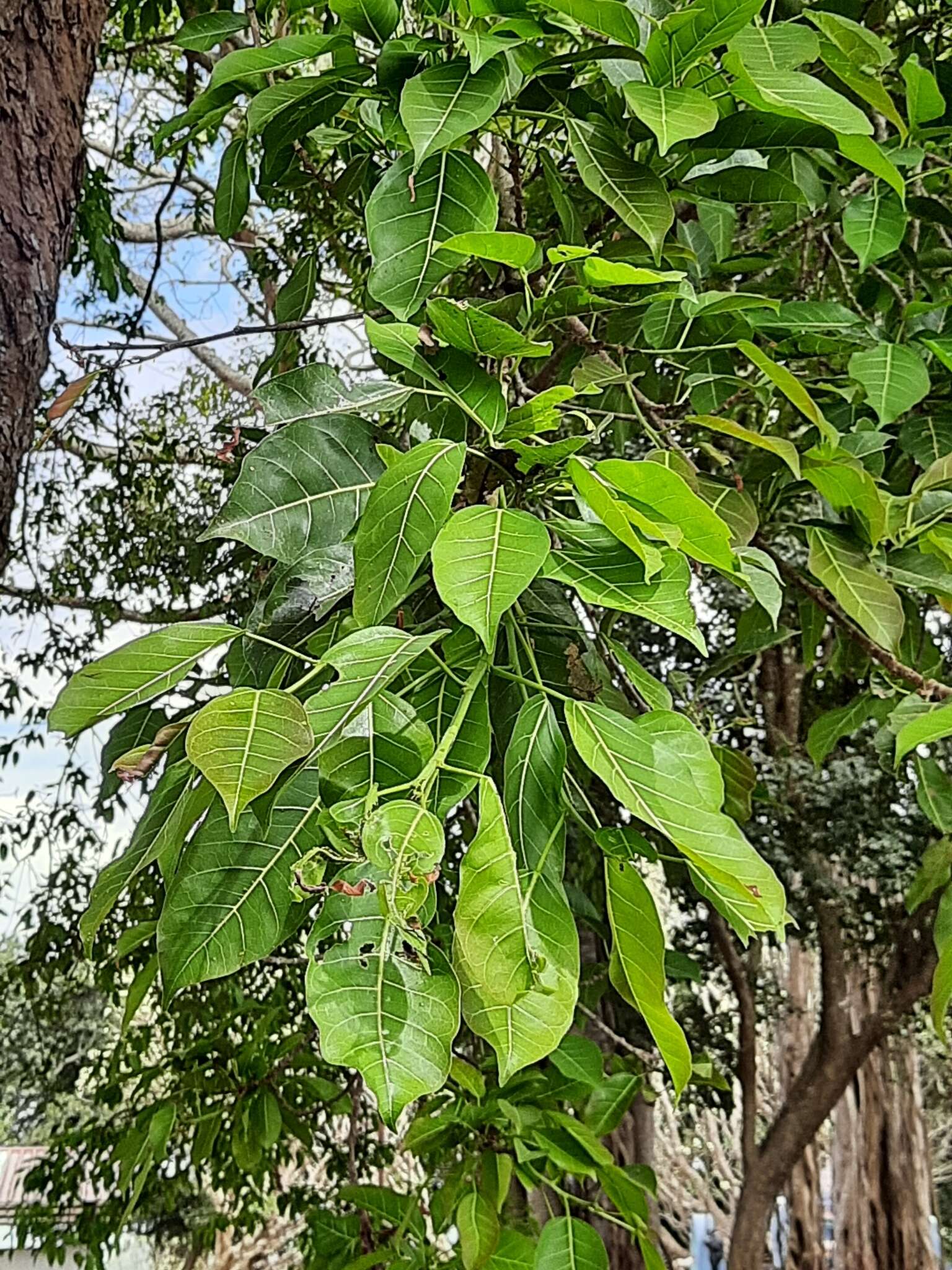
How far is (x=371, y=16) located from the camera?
1.28ft

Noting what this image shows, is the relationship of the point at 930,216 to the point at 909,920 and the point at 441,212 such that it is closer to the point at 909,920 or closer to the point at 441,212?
the point at 441,212

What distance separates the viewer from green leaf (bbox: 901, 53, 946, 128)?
0.48 metres

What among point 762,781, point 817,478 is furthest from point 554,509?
point 762,781

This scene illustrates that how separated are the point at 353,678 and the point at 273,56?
0.89 feet

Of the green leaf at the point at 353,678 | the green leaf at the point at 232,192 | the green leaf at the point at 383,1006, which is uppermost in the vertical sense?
the green leaf at the point at 232,192

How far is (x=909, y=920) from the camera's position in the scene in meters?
1.49

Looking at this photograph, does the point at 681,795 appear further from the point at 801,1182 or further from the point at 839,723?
the point at 801,1182

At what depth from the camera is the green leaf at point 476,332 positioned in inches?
12.7

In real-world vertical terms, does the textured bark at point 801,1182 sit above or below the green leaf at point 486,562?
below

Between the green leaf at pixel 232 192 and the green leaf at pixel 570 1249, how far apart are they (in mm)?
564

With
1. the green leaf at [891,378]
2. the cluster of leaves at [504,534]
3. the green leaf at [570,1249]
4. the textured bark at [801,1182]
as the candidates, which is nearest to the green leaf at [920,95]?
the cluster of leaves at [504,534]

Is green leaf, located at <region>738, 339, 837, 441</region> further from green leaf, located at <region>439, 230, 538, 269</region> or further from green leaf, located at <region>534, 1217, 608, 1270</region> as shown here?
green leaf, located at <region>534, 1217, 608, 1270</region>

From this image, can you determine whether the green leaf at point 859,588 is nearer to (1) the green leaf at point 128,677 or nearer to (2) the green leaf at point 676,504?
(2) the green leaf at point 676,504

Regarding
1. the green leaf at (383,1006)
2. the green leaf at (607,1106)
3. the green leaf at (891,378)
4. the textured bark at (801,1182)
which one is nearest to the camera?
the green leaf at (383,1006)
